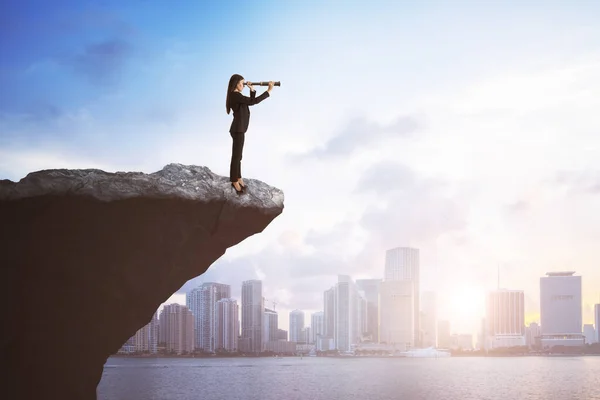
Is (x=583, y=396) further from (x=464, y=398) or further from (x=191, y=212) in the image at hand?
(x=191, y=212)

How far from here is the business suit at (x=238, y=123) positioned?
9641mm

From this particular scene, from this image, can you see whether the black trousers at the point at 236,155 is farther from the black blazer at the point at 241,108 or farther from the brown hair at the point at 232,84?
the brown hair at the point at 232,84

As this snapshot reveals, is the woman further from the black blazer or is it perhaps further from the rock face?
the rock face

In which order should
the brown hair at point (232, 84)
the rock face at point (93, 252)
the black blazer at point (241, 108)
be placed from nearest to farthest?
the rock face at point (93, 252) → the black blazer at point (241, 108) → the brown hair at point (232, 84)

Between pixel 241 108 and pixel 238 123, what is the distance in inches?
7.9

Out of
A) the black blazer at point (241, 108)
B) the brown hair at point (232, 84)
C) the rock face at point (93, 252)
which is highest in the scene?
the brown hair at point (232, 84)

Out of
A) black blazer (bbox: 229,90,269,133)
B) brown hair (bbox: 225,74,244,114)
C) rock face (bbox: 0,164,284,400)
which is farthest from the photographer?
brown hair (bbox: 225,74,244,114)

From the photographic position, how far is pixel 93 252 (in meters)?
9.41

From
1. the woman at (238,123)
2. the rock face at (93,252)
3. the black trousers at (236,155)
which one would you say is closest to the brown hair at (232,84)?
the woman at (238,123)

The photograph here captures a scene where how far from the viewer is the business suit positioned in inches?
380

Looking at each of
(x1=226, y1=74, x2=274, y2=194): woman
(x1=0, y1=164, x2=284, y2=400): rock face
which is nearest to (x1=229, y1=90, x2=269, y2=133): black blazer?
(x1=226, y1=74, x2=274, y2=194): woman

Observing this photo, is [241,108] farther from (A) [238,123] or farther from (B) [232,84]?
(B) [232,84]

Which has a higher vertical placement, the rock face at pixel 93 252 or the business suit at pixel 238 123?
the business suit at pixel 238 123

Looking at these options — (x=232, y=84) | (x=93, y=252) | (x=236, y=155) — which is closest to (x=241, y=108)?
(x=232, y=84)
